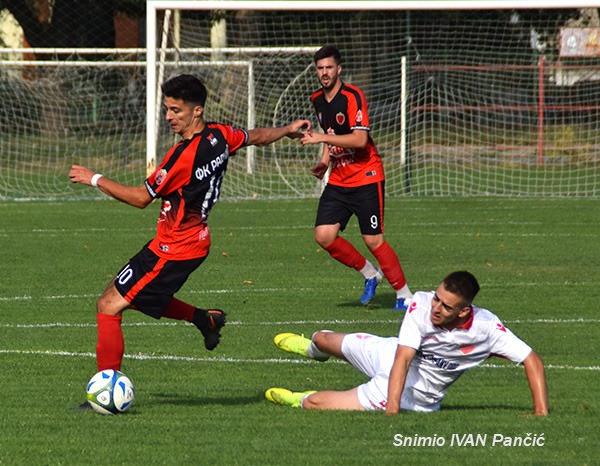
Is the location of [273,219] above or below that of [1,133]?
below

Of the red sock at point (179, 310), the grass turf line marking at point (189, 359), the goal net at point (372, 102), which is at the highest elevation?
the goal net at point (372, 102)

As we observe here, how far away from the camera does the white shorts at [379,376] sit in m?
6.64

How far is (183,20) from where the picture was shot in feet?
78.7

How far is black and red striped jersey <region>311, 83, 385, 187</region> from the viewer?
413 inches

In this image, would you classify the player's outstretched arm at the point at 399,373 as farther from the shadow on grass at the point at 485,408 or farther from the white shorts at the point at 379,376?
the shadow on grass at the point at 485,408

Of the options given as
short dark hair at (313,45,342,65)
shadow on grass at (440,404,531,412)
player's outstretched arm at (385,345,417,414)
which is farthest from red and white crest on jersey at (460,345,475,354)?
short dark hair at (313,45,342,65)

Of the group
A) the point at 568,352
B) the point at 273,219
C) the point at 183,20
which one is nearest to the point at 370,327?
the point at 568,352

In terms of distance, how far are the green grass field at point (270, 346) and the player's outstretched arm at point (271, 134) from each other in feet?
5.15

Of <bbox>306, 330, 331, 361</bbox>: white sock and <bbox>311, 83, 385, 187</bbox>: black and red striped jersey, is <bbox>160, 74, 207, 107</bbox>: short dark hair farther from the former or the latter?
<bbox>311, 83, 385, 187</bbox>: black and red striped jersey

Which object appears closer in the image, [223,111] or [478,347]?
[478,347]

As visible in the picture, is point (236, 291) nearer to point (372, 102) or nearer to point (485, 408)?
point (485, 408)

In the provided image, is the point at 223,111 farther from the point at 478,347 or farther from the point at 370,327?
the point at 478,347

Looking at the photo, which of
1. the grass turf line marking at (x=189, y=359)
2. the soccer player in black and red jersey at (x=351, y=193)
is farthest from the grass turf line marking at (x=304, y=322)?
the grass turf line marking at (x=189, y=359)

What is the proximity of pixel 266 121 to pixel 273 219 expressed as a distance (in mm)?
4691
